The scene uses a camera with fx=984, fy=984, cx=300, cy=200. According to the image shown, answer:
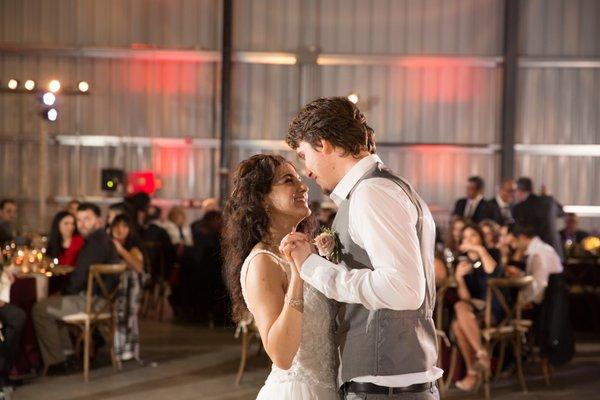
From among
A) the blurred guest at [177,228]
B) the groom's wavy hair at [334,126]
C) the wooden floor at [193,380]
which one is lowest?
Answer: the wooden floor at [193,380]

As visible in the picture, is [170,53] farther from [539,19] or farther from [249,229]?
[249,229]

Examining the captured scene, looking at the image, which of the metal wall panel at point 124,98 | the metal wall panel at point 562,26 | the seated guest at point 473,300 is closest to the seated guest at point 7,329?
the seated guest at point 473,300

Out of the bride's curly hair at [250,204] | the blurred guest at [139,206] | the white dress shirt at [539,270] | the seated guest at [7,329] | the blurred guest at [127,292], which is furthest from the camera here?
the blurred guest at [139,206]

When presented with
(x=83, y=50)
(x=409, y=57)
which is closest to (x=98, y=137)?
(x=83, y=50)

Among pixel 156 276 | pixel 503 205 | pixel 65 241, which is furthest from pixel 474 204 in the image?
pixel 65 241

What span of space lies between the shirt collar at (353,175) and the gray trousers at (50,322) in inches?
201

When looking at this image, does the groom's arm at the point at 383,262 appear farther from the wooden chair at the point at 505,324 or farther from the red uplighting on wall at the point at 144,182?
the red uplighting on wall at the point at 144,182

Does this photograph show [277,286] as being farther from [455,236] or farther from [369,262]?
[455,236]

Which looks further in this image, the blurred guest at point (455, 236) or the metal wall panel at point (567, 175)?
the metal wall panel at point (567, 175)

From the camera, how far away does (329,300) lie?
233 centimetres

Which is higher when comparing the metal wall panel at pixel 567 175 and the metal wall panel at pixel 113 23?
the metal wall panel at pixel 113 23

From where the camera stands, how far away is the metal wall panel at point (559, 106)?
13148 mm

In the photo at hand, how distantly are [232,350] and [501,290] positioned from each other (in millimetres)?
2479

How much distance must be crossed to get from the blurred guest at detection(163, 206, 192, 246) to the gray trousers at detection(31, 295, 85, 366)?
13.7ft
